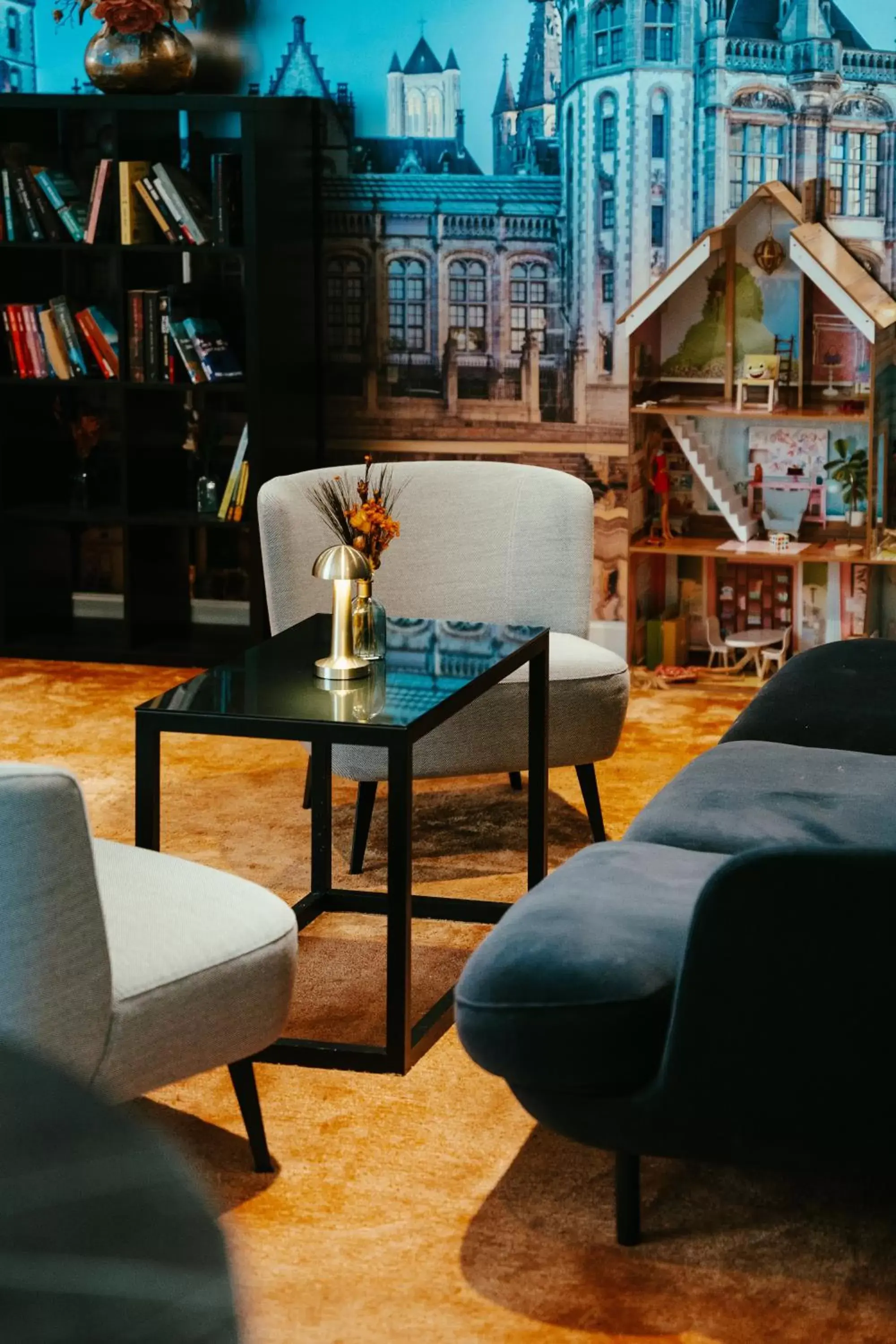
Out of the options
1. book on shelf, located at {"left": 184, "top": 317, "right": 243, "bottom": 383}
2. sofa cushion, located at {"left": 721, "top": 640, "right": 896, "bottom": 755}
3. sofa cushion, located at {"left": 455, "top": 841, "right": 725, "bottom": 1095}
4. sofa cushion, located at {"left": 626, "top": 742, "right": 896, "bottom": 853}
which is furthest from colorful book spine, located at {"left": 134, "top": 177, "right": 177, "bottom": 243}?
sofa cushion, located at {"left": 455, "top": 841, "right": 725, "bottom": 1095}

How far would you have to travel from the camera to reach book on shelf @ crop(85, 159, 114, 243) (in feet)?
16.6

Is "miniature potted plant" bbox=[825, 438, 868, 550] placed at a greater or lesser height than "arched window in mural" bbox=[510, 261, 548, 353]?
lesser

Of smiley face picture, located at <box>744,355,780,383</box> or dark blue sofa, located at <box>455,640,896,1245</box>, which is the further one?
smiley face picture, located at <box>744,355,780,383</box>

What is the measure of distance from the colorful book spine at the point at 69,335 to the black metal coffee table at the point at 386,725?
2285 millimetres

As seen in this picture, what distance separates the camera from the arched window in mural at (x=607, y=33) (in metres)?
5.05

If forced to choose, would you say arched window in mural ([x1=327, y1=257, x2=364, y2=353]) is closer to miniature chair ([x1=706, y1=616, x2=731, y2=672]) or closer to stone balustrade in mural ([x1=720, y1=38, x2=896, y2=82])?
stone balustrade in mural ([x1=720, y1=38, x2=896, y2=82])

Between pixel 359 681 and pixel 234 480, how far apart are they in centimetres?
254

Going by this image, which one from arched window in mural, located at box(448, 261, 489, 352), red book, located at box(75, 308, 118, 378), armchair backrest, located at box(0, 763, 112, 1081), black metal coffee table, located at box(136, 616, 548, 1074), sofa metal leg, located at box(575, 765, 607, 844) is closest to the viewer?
armchair backrest, located at box(0, 763, 112, 1081)

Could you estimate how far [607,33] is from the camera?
5.07 m

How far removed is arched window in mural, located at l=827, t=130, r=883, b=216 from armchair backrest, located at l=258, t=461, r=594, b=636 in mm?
1757

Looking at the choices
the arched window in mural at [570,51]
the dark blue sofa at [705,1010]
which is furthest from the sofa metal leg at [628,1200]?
the arched window in mural at [570,51]

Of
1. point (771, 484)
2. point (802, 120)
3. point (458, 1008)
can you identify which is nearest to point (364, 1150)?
point (458, 1008)

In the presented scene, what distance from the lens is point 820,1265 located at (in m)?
1.93

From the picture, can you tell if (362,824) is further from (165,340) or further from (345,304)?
(345,304)
